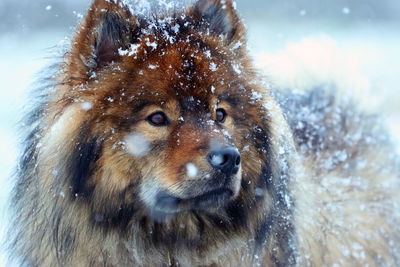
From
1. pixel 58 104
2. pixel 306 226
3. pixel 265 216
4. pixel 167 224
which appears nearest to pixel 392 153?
pixel 306 226

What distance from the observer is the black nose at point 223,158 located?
7.22ft

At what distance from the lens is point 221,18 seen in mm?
2799

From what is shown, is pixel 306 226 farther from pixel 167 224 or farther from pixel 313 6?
pixel 313 6

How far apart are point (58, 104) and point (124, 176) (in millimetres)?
547

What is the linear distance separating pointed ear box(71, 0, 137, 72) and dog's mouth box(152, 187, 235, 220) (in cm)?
78

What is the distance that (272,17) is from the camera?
14594mm

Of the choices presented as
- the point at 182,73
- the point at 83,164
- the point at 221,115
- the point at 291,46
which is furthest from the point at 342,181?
the point at 291,46

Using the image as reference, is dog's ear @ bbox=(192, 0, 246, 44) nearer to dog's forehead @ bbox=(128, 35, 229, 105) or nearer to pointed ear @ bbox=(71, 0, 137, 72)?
dog's forehead @ bbox=(128, 35, 229, 105)

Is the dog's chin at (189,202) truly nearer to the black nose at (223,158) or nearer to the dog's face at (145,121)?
the dog's face at (145,121)

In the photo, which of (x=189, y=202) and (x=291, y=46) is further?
(x=291, y=46)

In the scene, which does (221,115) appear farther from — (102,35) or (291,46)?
(291,46)

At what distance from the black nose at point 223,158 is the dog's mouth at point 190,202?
5.8 inches

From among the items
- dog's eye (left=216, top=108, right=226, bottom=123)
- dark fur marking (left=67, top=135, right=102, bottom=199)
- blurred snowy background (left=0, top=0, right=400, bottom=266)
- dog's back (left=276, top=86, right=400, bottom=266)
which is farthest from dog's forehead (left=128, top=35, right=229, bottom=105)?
dog's back (left=276, top=86, right=400, bottom=266)

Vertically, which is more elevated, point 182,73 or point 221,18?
point 221,18
